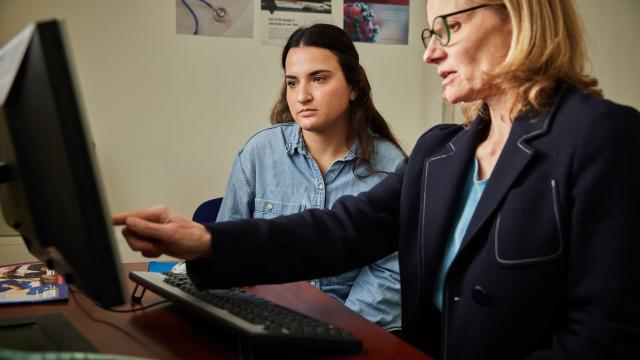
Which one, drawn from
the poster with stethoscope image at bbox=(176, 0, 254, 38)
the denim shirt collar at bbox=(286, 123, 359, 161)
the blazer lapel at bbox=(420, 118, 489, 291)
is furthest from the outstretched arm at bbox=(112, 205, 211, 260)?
Answer: the poster with stethoscope image at bbox=(176, 0, 254, 38)

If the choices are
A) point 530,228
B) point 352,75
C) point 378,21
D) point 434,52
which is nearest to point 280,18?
point 378,21

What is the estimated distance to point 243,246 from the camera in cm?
103

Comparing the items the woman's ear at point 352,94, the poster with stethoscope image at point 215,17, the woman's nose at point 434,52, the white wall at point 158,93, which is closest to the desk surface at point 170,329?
the woman's nose at point 434,52

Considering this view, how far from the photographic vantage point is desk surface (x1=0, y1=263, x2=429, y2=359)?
0.82 metres

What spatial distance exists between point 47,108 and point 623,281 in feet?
2.53

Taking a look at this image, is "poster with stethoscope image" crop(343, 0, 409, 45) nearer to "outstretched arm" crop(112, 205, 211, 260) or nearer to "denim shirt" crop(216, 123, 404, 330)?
"denim shirt" crop(216, 123, 404, 330)

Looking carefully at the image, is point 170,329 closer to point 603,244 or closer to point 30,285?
point 30,285

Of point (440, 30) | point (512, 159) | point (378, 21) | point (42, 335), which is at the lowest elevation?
point (42, 335)

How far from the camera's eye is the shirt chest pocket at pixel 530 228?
2.93ft

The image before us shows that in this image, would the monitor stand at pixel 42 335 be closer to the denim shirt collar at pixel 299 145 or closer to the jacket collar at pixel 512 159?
the jacket collar at pixel 512 159

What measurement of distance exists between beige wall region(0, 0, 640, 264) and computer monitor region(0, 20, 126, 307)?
7.27 ft

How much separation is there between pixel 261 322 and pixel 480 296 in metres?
0.37

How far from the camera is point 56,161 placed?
1.93 ft

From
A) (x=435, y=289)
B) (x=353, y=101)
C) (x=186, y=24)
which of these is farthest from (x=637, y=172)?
(x=186, y=24)
